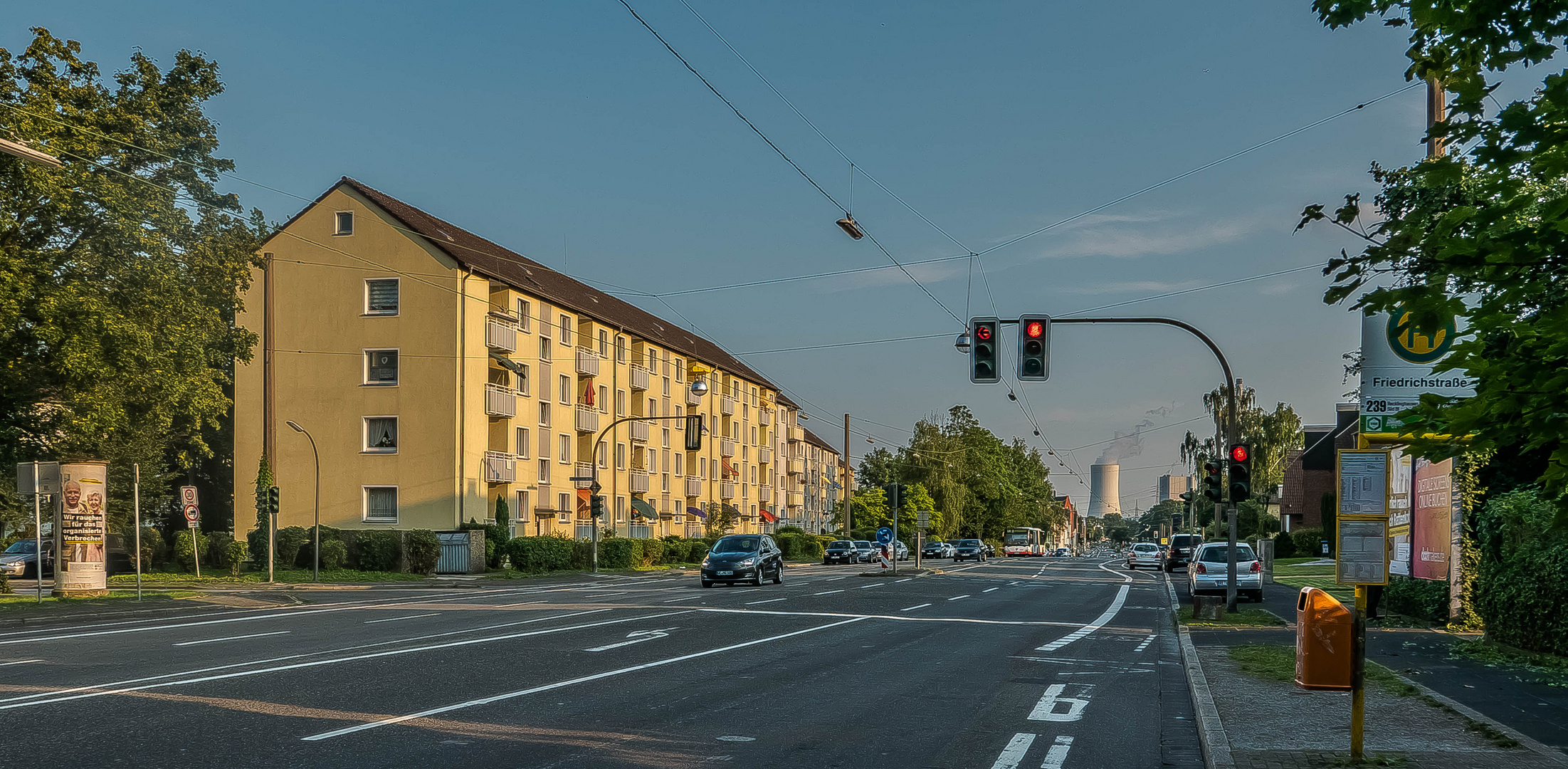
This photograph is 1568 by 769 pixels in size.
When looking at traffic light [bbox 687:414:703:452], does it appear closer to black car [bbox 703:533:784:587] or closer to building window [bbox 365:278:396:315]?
black car [bbox 703:533:784:587]

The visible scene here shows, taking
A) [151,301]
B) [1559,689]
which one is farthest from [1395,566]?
[151,301]

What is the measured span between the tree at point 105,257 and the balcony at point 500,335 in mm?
12854

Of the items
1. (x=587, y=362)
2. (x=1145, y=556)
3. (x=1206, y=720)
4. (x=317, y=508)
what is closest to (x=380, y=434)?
(x=317, y=508)

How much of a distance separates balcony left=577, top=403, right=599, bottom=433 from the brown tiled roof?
4.37 meters

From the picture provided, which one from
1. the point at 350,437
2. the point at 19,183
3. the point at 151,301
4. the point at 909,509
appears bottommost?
the point at 909,509

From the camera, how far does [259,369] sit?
159 ft

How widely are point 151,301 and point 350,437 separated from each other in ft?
52.3

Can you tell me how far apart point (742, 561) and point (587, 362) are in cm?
2559

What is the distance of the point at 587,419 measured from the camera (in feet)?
187

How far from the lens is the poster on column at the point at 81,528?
2706 centimetres

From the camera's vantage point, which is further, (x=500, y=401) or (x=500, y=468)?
(x=500, y=401)

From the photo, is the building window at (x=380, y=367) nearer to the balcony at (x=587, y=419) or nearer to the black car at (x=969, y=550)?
the balcony at (x=587, y=419)

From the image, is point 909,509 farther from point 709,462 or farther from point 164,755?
point 164,755

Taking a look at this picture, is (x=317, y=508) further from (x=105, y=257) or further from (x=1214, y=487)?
(x=1214, y=487)
